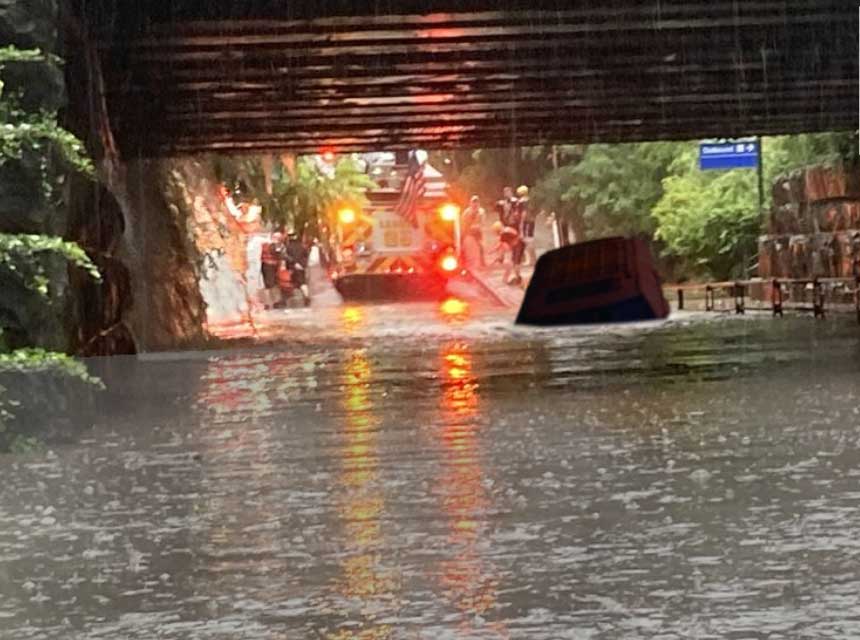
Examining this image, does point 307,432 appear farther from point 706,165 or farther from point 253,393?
point 706,165

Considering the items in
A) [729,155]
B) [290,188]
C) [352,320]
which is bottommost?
[352,320]

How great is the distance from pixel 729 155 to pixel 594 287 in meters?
9.07

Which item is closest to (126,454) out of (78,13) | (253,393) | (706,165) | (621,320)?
(253,393)

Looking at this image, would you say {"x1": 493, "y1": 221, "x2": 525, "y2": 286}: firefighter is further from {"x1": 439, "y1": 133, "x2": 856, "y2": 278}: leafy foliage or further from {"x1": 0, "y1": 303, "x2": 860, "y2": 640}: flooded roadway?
{"x1": 0, "y1": 303, "x2": 860, "y2": 640}: flooded roadway

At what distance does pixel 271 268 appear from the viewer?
5328 centimetres

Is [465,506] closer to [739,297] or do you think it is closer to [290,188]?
[739,297]

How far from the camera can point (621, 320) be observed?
30.0m

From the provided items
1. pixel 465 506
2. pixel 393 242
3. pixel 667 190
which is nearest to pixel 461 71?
pixel 465 506

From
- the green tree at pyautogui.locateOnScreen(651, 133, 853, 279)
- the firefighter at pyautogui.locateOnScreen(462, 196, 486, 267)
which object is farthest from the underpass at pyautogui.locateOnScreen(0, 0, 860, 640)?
the firefighter at pyautogui.locateOnScreen(462, 196, 486, 267)

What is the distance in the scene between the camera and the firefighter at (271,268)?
5200cm

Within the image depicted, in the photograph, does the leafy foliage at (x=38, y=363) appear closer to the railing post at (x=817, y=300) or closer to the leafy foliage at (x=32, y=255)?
the leafy foliage at (x=32, y=255)

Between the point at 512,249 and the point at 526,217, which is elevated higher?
the point at 526,217

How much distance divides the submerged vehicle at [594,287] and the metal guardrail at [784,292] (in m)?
2.50

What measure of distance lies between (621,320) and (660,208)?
16.6 m
